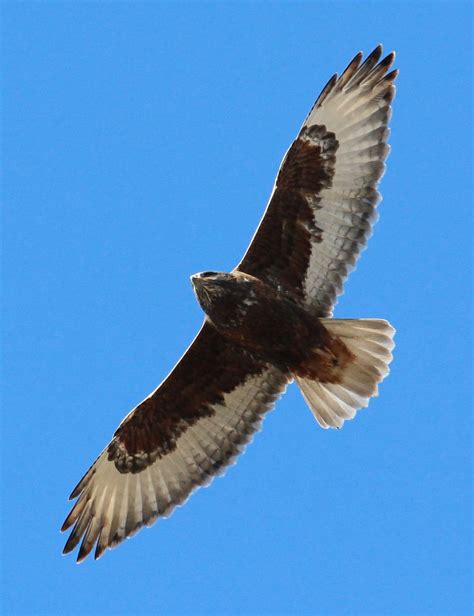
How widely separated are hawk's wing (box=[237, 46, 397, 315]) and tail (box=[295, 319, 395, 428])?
36 cm

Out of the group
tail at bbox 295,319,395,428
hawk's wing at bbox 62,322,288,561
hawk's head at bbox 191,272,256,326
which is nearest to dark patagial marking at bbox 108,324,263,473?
hawk's wing at bbox 62,322,288,561

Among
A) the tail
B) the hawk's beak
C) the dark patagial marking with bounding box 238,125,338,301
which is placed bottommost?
the tail

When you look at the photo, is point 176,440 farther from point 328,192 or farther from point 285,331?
point 328,192

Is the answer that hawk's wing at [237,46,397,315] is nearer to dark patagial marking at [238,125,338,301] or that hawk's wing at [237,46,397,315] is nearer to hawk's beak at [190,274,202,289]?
dark patagial marking at [238,125,338,301]

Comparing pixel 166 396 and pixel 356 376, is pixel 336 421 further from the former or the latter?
pixel 166 396

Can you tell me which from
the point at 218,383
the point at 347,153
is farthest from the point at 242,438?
the point at 347,153

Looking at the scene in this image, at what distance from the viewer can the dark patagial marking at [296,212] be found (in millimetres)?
12703

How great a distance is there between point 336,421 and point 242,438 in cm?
103

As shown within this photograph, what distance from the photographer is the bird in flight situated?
12.5 meters

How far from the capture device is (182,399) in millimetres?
13312

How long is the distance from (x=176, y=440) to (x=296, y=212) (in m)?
2.66

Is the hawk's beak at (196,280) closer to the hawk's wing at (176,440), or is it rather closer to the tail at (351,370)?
the hawk's wing at (176,440)

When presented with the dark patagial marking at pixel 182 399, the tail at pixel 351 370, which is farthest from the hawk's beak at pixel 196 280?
the tail at pixel 351 370

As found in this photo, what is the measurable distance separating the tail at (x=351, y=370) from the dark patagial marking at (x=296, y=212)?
625mm
